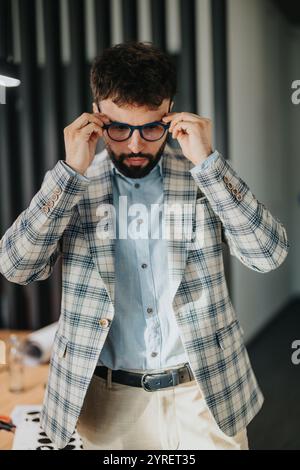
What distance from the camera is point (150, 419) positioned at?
1.29 m

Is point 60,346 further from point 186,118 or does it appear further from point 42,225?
point 186,118

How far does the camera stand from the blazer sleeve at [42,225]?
1.09 m

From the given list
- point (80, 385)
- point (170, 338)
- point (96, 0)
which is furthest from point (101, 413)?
point (96, 0)

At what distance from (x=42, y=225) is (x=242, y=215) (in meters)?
0.41

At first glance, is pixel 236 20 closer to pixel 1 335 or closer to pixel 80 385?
pixel 1 335

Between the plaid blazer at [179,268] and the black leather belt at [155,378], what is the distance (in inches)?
2.1

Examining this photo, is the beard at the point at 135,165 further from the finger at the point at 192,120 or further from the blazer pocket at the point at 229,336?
the blazer pocket at the point at 229,336

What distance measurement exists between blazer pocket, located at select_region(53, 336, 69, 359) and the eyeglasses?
0.47m

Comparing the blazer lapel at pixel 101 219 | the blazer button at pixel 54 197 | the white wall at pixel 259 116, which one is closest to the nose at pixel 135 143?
the blazer lapel at pixel 101 219

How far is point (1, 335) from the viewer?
6.95 feet

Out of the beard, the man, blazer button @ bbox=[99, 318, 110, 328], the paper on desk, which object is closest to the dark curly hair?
the man

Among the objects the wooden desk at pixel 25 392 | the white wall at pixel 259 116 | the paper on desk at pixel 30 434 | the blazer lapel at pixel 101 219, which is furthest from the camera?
the white wall at pixel 259 116

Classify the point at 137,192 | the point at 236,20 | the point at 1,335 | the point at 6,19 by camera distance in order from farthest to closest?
the point at 236,20
the point at 1,335
the point at 6,19
the point at 137,192

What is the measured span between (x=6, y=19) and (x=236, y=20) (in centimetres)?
185
